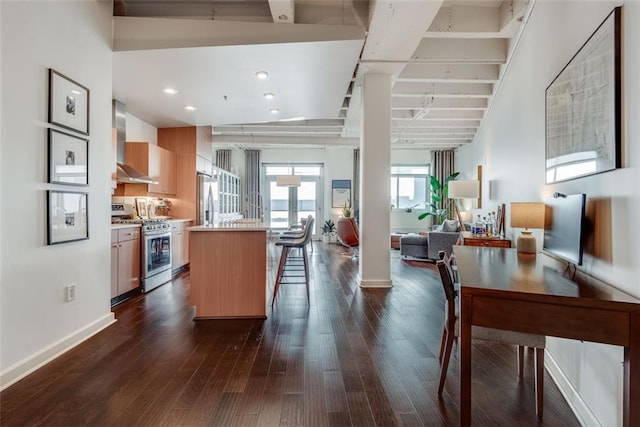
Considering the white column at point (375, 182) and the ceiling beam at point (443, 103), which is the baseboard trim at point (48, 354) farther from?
the ceiling beam at point (443, 103)

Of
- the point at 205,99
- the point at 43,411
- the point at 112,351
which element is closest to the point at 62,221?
the point at 112,351

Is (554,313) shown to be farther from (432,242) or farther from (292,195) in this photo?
(292,195)

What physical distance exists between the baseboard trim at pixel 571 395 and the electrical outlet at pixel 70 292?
358 cm

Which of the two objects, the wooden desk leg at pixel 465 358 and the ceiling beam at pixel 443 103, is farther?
the ceiling beam at pixel 443 103

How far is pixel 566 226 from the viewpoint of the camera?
6.31ft

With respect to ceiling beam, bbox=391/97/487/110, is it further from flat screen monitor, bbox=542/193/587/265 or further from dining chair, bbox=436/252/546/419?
dining chair, bbox=436/252/546/419

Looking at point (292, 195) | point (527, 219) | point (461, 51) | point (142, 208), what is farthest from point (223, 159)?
point (527, 219)

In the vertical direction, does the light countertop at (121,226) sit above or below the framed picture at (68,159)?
below

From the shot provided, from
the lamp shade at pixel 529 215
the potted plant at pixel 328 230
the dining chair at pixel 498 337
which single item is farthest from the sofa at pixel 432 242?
the dining chair at pixel 498 337

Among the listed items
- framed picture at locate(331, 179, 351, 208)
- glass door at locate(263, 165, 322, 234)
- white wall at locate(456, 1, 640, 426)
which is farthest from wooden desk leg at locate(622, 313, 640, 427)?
glass door at locate(263, 165, 322, 234)

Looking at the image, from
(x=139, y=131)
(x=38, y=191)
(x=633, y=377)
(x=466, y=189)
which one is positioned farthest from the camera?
(x=466, y=189)

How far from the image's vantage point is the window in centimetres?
977

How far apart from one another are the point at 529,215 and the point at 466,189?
3.28 meters

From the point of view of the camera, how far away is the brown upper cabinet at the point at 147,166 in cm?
467
